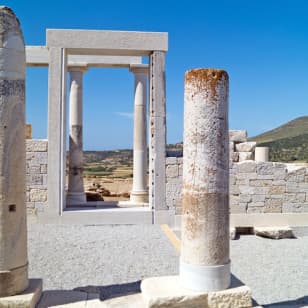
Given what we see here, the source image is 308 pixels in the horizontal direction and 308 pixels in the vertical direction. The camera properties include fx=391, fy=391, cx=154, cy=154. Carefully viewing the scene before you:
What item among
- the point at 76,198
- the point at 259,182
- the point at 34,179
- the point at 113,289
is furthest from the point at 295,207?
the point at 34,179

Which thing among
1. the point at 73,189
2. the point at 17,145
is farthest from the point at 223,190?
the point at 73,189

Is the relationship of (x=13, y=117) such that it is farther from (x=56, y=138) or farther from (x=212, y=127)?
(x=56, y=138)

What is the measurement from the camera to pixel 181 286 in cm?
485

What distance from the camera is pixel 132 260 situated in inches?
284

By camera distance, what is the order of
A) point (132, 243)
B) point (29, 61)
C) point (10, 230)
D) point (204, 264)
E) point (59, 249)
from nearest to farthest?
1. point (10, 230)
2. point (204, 264)
3. point (59, 249)
4. point (132, 243)
5. point (29, 61)

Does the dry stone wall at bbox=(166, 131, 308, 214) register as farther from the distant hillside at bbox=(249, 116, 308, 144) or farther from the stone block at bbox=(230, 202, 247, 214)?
the distant hillside at bbox=(249, 116, 308, 144)

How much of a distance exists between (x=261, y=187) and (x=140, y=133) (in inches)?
174

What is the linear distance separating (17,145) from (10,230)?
953 mm

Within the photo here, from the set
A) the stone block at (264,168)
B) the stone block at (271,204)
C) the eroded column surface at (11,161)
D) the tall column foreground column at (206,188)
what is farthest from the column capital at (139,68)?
the eroded column surface at (11,161)

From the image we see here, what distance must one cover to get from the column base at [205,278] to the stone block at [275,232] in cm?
532

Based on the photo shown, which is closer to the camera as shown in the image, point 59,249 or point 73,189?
point 59,249

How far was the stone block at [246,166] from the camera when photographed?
399 inches

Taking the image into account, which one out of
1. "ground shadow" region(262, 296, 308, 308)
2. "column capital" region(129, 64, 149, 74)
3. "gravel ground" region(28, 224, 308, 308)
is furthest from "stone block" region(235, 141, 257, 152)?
"ground shadow" region(262, 296, 308, 308)

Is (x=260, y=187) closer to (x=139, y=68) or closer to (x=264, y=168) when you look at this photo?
(x=264, y=168)
